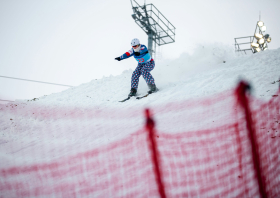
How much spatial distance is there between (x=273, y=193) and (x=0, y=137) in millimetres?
5265

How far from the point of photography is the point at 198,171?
6.73ft

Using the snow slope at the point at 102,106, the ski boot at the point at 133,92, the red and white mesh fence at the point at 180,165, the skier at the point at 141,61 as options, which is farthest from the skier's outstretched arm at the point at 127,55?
the red and white mesh fence at the point at 180,165

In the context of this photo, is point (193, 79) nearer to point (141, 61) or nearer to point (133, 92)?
point (141, 61)

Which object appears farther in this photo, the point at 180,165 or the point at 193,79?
the point at 193,79

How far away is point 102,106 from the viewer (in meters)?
5.50

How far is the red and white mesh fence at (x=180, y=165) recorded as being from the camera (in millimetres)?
1875

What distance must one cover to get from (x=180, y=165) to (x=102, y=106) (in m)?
3.71

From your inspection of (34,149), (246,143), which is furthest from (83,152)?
(246,143)

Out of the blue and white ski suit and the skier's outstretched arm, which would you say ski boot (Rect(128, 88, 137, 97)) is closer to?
the blue and white ski suit

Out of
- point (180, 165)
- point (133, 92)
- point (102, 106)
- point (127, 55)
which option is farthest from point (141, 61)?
point (180, 165)

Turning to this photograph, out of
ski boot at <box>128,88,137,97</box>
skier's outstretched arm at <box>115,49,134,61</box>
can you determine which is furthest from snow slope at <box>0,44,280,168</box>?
skier's outstretched arm at <box>115,49,134,61</box>

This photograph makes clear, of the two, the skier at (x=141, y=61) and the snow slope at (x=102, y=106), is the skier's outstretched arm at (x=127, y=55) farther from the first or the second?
the snow slope at (x=102, y=106)

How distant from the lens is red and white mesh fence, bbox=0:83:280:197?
6.15ft

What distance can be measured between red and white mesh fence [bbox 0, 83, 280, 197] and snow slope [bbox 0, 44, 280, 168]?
13.7 inches
